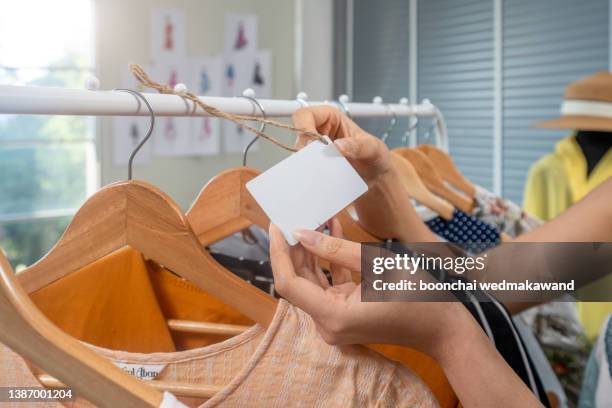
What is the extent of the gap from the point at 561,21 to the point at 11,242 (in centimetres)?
279

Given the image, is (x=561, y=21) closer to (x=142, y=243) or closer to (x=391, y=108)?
(x=391, y=108)

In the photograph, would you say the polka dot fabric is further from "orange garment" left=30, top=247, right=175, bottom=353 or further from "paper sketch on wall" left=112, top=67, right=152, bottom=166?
"paper sketch on wall" left=112, top=67, right=152, bottom=166

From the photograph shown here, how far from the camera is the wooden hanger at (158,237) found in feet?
1.93

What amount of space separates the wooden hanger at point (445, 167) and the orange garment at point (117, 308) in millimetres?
772

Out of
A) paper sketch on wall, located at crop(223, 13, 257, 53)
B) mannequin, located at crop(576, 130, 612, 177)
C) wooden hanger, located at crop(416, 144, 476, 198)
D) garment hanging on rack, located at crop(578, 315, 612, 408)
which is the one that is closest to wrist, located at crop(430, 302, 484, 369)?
garment hanging on rack, located at crop(578, 315, 612, 408)

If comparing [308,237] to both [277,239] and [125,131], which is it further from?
[125,131]

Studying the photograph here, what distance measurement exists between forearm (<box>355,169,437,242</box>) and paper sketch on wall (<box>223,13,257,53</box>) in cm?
284

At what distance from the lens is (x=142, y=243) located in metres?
0.61

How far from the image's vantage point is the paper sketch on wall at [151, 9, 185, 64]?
3.23m

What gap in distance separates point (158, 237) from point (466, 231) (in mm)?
772

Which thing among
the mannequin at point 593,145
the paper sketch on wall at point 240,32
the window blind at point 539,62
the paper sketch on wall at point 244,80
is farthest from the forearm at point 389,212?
the paper sketch on wall at point 240,32

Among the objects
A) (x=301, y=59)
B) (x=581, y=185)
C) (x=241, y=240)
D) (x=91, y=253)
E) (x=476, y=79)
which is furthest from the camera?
(x=301, y=59)

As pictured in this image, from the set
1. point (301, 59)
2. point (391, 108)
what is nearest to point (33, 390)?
point (391, 108)

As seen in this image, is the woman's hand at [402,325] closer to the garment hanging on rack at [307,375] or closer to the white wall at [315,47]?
the garment hanging on rack at [307,375]
